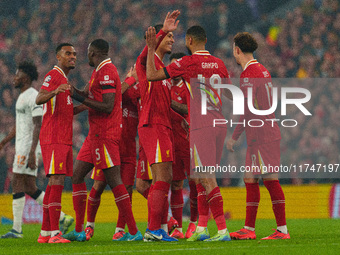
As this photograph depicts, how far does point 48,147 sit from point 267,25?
14.3 metres

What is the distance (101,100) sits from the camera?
7000mm

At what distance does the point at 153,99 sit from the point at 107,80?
71 centimetres

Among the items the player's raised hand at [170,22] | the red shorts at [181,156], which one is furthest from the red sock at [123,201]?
the player's raised hand at [170,22]

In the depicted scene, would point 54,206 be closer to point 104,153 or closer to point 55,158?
point 55,158

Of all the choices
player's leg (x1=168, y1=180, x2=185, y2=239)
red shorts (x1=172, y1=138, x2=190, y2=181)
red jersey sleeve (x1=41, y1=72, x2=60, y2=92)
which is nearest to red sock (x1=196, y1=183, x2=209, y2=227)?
red shorts (x1=172, y1=138, x2=190, y2=181)

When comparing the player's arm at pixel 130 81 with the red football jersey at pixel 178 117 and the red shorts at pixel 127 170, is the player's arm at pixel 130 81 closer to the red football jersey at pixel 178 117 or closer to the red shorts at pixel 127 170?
the red football jersey at pixel 178 117

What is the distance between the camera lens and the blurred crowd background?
1580cm

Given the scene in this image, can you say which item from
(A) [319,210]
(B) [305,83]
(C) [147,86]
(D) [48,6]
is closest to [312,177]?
(A) [319,210]

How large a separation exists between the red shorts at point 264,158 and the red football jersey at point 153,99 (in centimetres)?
112

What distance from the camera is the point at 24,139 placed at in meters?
8.79

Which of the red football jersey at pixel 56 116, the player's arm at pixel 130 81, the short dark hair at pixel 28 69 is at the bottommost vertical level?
the red football jersey at pixel 56 116

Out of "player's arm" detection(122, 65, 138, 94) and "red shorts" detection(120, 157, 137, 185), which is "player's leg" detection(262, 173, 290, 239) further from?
"player's arm" detection(122, 65, 138, 94)

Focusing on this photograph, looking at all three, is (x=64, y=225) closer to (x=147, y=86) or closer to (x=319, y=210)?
(x=147, y=86)

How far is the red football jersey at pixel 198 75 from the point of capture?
20.3 ft
